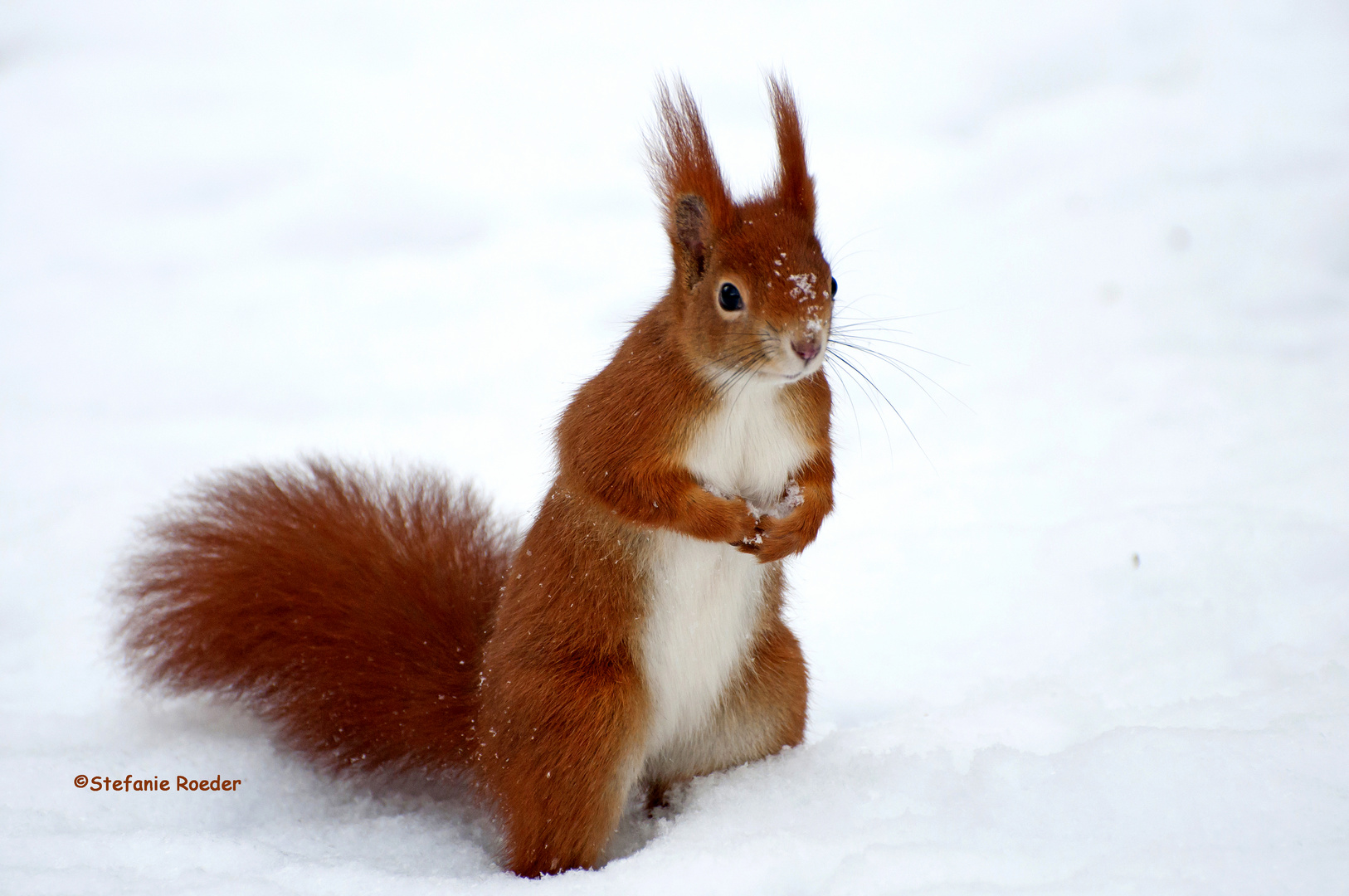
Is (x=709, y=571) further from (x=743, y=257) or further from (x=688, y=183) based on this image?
(x=688, y=183)

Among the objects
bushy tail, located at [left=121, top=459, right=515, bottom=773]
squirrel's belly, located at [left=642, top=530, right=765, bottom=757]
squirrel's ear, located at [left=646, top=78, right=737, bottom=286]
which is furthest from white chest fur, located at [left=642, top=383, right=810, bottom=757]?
bushy tail, located at [left=121, top=459, right=515, bottom=773]

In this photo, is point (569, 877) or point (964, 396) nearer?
point (569, 877)

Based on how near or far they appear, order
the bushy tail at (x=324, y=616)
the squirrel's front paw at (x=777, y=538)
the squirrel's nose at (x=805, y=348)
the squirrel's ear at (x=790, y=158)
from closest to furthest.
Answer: the squirrel's nose at (x=805, y=348) → the squirrel's front paw at (x=777, y=538) → the squirrel's ear at (x=790, y=158) → the bushy tail at (x=324, y=616)

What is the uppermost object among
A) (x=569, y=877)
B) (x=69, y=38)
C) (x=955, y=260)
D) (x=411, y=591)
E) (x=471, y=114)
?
(x=69, y=38)

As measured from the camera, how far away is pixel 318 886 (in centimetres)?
138

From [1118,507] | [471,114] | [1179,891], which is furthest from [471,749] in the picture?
[471,114]

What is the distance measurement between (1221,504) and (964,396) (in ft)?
2.90

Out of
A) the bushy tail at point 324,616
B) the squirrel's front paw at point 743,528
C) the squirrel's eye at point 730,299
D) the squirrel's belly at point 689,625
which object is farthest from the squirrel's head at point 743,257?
the bushy tail at point 324,616

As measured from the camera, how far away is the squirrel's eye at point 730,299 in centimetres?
151

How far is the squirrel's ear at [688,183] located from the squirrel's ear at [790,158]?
0.11 meters

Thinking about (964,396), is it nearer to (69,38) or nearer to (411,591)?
(411,591)

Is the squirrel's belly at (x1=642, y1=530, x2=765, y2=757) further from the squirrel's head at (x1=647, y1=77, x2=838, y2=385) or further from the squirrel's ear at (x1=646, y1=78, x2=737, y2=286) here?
the squirrel's ear at (x1=646, y1=78, x2=737, y2=286)

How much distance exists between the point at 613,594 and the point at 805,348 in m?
0.45

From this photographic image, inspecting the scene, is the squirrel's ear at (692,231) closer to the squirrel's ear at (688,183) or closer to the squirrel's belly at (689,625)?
the squirrel's ear at (688,183)
